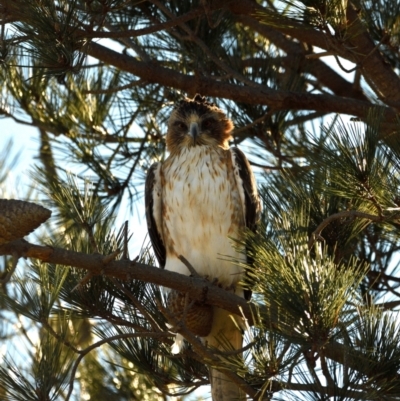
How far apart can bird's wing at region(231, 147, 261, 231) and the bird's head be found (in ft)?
1.41

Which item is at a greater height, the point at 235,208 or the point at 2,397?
the point at 235,208

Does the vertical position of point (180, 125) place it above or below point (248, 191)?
above

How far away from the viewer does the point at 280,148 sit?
5.77 meters

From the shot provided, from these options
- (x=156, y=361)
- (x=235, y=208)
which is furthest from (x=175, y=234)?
(x=156, y=361)

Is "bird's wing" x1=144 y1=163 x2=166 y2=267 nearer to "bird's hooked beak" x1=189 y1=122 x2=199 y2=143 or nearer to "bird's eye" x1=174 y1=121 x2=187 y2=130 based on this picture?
"bird's hooked beak" x1=189 y1=122 x2=199 y2=143

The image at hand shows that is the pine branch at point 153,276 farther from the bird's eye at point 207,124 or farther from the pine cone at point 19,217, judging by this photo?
the bird's eye at point 207,124

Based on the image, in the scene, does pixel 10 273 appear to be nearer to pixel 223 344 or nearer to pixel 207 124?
pixel 223 344

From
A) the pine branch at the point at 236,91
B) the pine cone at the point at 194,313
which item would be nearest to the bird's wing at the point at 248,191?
the pine branch at the point at 236,91

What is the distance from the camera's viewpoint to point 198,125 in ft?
18.4

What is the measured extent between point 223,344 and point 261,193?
0.92m

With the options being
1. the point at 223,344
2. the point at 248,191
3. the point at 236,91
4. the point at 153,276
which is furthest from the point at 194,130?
the point at 153,276

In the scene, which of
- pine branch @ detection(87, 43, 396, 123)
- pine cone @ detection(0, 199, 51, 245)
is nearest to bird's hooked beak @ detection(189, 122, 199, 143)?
pine branch @ detection(87, 43, 396, 123)

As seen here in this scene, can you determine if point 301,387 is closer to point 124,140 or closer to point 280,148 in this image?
point 280,148

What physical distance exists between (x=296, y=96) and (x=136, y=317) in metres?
1.54
